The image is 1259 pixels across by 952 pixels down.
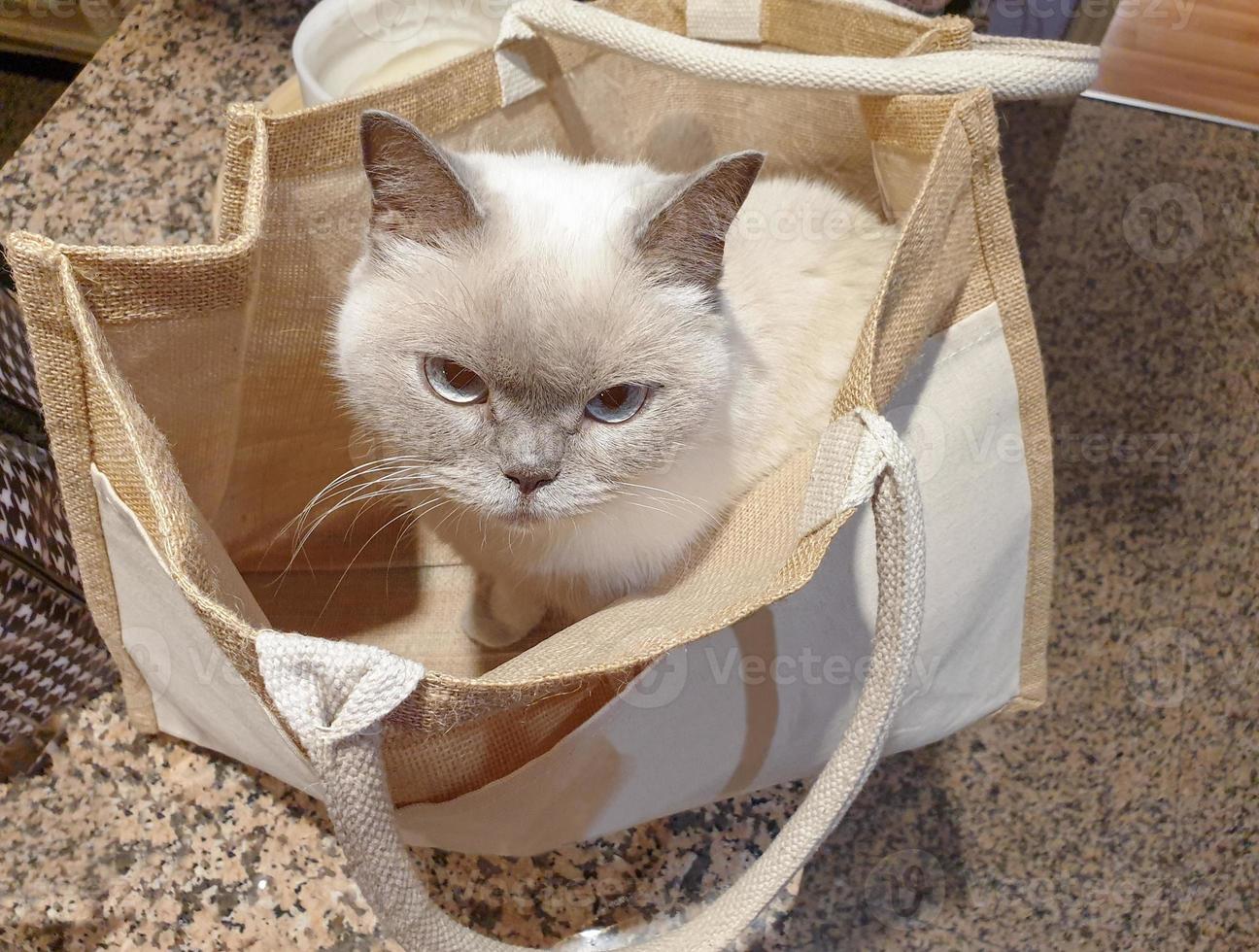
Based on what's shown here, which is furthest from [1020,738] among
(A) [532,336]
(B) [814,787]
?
(A) [532,336]

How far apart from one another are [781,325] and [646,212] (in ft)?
0.77

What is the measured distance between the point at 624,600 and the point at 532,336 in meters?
0.29

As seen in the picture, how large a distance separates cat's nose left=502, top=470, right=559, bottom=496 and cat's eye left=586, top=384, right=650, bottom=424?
0.07 meters

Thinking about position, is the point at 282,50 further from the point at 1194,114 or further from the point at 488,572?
the point at 1194,114

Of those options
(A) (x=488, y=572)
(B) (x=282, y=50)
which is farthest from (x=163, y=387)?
(B) (x=282, y=50)

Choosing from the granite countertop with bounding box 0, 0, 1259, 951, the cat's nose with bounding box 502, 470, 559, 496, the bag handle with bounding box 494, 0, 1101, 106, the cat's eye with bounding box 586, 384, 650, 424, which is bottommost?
the granite countertop with bounding box 0, 0, 1259, 951

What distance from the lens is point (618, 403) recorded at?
2.90ft

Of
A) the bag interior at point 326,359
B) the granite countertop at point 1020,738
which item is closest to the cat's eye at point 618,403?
the bag interior at point 326,359

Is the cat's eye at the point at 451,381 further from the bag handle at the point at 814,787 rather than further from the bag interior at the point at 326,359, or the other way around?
the bag handle at the point at 814,787

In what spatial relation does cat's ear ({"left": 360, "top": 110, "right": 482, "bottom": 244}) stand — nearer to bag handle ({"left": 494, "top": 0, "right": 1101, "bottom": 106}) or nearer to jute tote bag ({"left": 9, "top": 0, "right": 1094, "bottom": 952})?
jute tote bag ({"left": 9, "top": 0, "right": 1094, "bottom": 952})

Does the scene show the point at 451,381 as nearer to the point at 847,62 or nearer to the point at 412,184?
the point at 412,184

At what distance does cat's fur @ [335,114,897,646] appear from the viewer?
833mm

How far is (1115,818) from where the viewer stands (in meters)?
1.33

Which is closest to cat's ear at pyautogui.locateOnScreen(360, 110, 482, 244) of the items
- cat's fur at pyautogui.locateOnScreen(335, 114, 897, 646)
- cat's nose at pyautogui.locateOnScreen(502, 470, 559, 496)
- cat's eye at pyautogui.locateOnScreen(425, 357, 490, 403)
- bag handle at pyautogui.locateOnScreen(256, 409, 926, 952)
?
cat's fur at pyautogui.locateOnScreen(335, 114, 897, 646)
